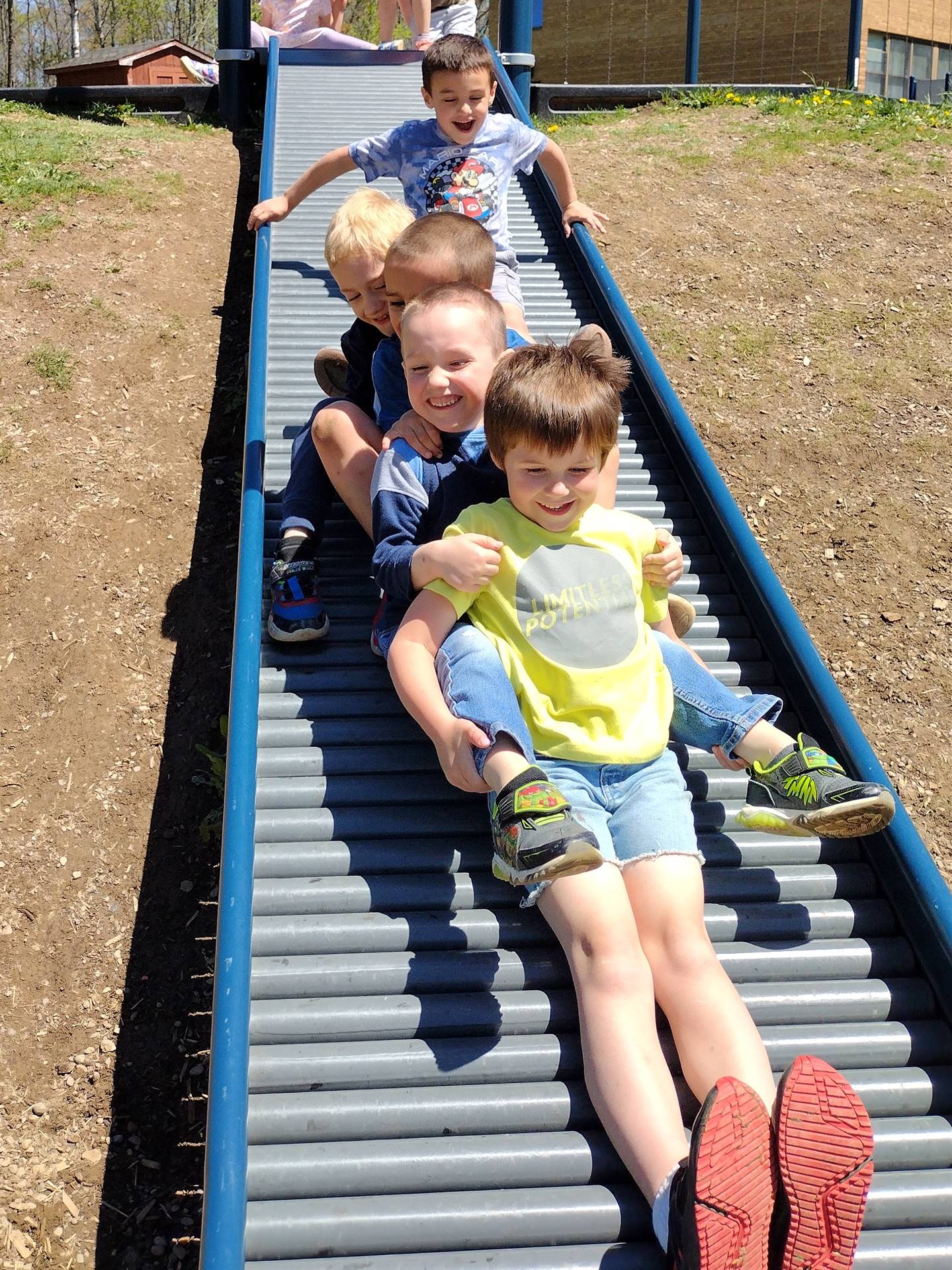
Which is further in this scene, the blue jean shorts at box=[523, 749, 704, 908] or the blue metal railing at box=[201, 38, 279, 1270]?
the blue jean shorts at box=[523, 749, 704, 908]

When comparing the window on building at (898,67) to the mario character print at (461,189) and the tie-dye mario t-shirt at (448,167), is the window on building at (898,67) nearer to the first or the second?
the tie-dye mario t-shirt at (448,167)

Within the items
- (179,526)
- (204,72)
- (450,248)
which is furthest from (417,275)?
(204,72)

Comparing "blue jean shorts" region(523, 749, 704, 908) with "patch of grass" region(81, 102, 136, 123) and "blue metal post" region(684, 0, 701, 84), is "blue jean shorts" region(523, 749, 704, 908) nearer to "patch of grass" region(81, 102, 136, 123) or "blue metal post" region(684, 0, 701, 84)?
"patch of grass" region(81, 102, 136, 123)

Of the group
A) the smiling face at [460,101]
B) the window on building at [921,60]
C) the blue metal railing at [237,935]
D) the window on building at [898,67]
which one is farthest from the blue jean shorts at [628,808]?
the window on building at [921,60]

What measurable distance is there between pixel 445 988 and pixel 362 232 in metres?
2.05

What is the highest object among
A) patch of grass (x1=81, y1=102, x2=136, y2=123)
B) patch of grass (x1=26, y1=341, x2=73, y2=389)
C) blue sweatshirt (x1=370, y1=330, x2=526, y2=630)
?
patch of grass (x1=81, y1=102, x2=136, y2=123)

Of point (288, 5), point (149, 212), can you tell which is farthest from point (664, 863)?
point (288, 5)

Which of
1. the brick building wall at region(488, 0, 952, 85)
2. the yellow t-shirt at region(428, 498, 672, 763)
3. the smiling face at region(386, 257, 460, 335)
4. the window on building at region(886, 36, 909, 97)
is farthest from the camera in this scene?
the window on building at region(886, 36, 909, 97)

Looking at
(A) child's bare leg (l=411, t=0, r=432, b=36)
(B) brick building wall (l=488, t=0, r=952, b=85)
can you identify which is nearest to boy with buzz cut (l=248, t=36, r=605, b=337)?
(A) child's bare leg (l=411, t=0, r=432, b=36)

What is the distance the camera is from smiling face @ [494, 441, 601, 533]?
8.34 feet

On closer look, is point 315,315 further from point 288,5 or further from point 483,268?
point 288,5

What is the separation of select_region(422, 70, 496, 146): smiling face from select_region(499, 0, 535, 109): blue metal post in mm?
3824

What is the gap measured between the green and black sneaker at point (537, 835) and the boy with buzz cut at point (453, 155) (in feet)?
8.56

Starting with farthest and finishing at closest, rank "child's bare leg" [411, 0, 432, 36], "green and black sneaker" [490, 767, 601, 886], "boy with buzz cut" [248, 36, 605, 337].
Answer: "child's bare leg" [411, 0, 432, 36], "boy with buzz cut" [248, 36, 605, 337], "green and black sneaker" [490, 767, 601, 886]
